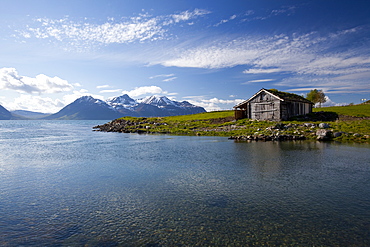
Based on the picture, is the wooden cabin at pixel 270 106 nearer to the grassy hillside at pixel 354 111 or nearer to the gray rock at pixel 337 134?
the grassy hillside at pixel 354 111

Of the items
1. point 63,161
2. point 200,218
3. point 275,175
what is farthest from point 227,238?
point 63,161

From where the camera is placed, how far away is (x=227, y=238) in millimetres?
10133

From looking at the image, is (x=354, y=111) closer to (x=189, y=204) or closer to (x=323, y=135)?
(x=323, y=135)

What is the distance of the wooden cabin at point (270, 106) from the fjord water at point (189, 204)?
42.0m

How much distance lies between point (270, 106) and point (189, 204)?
59.3 meters

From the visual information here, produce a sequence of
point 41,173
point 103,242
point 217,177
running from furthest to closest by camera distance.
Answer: point 41,173 < point 217,177 < point 103,242

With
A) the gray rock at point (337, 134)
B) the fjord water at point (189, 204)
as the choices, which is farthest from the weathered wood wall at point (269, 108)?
the fjord water at point (189, 204)

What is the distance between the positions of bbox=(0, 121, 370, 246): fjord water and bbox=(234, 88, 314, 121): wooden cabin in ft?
138

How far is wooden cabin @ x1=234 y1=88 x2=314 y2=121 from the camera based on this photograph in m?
65.5

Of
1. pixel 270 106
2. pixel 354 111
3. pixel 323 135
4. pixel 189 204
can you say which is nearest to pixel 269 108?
pixel 270 106

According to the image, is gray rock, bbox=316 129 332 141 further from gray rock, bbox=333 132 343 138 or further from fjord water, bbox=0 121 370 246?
fjord water, bbox=0 121 370 246

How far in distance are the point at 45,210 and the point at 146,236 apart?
722cm

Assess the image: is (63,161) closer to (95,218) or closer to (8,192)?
(8,192)

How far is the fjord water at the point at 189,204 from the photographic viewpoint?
34.0 feet
